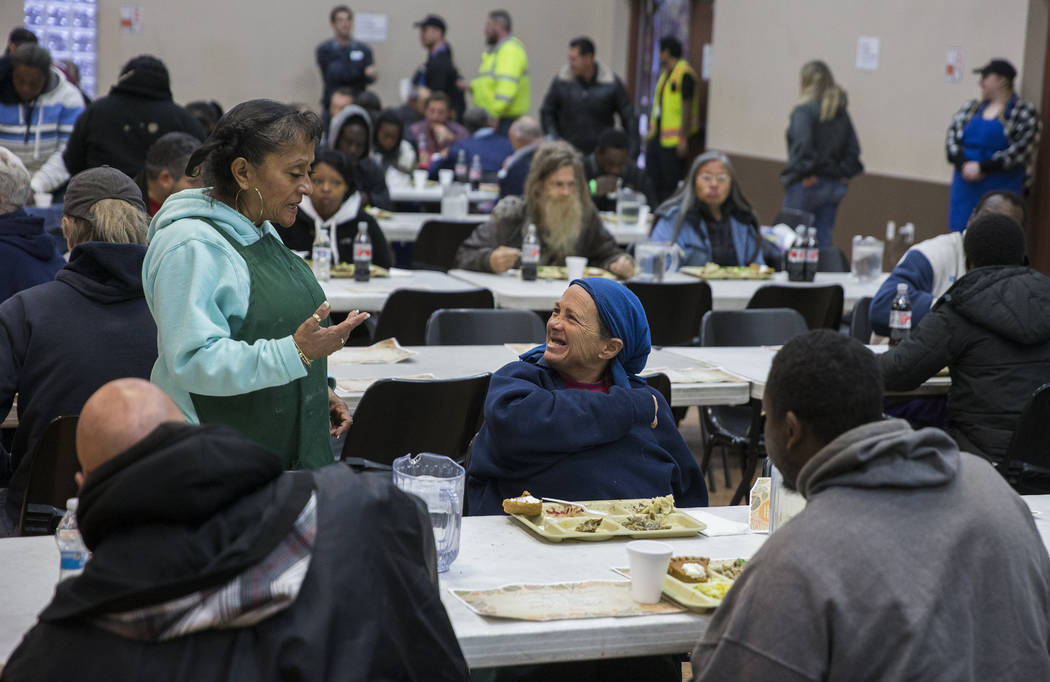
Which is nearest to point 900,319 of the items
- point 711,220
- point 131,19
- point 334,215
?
point 711,220

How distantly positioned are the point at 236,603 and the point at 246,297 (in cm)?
123

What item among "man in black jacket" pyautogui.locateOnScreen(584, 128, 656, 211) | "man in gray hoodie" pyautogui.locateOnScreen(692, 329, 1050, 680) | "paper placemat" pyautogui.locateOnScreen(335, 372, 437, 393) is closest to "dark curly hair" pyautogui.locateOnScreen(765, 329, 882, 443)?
"man in gray hoodie" pyautogui.locateOnScreen(692, 329, 1050, 680)

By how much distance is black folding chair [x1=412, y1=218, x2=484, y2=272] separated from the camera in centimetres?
738

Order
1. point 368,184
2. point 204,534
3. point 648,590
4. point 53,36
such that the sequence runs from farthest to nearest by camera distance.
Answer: point 53,36
point 368,184
point 648,590
point 204,534

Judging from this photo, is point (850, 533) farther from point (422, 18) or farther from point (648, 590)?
point (422, 18)

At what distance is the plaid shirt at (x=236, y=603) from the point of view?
4.82ft

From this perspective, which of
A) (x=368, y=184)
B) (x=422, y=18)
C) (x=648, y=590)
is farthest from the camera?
(x=422, y=18)

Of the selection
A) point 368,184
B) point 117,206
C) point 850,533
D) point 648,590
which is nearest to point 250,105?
point 117,206

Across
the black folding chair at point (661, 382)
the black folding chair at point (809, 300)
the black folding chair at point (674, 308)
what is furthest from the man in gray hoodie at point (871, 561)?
the black folding chair at point (809, 300)

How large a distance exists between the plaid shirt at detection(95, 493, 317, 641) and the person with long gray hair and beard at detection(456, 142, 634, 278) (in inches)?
177

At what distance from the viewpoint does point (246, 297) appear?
2.64m

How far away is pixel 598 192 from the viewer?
8.65 meters

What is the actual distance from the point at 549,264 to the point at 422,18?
9.80 meters

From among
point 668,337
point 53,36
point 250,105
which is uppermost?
point 53,36
